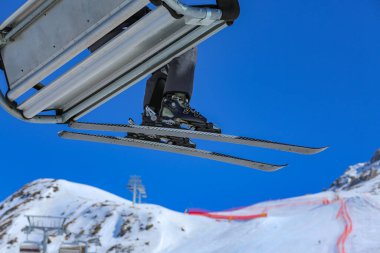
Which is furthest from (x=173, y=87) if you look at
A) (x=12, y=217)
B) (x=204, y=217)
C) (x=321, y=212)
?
(x=12, y=217)

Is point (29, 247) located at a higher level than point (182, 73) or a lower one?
lower

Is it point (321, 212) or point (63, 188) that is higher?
point (63, 188)

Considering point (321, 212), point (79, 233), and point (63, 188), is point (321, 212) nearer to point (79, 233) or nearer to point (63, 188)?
point (79, 233)

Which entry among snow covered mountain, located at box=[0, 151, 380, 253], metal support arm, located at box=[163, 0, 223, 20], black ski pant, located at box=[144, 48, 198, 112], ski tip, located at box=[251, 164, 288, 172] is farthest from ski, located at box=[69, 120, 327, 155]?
snow covered mountain, located at box=[0, 151, 380, 253]

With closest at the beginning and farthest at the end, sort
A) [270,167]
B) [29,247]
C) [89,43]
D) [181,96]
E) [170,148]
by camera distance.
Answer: [89,43], [181,96], [170,148], [270,167], [29,247]

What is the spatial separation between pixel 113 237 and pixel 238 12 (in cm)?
4848

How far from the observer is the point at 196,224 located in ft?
155

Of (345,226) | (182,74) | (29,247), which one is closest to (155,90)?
(182,74)

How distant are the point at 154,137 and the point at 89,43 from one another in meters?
2.09

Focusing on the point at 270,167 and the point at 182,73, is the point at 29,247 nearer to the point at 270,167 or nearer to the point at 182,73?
the point at 270,167

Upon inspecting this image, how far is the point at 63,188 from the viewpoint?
2926 inches

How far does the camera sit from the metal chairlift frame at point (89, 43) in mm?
3420

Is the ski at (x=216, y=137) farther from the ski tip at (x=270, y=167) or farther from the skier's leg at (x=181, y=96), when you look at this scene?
the ski tip at (x=270, y=167)

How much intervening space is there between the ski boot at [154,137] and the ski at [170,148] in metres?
0.04
